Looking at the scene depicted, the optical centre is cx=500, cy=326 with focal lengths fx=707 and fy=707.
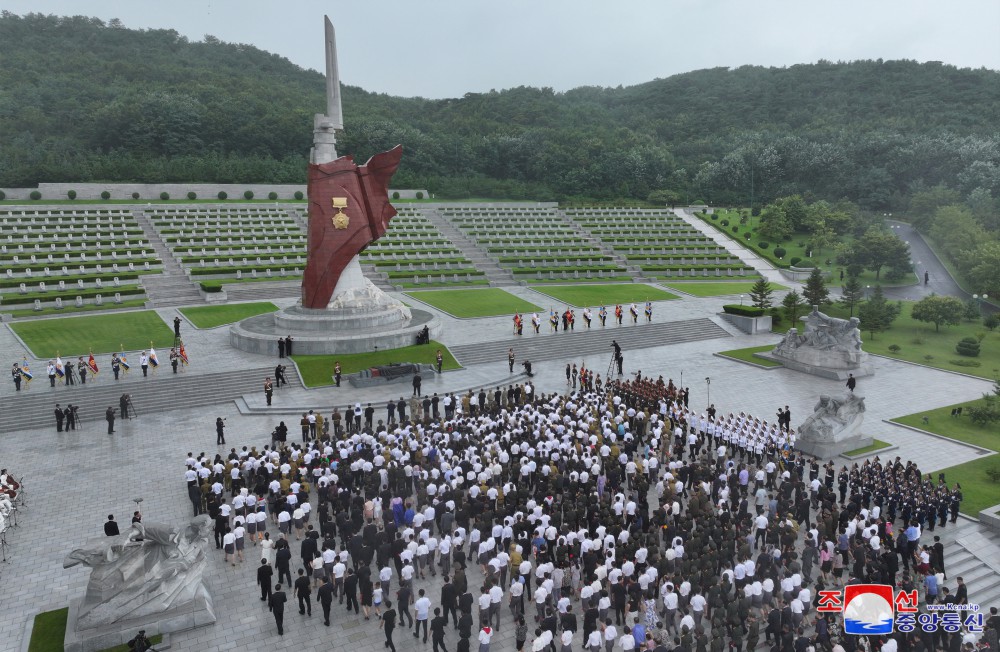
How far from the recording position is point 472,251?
54438 millimetres

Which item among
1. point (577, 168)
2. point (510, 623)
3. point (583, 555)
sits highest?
point (577, 168)

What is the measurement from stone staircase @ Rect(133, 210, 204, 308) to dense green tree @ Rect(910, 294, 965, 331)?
37.5m

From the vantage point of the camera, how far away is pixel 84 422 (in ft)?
73.6

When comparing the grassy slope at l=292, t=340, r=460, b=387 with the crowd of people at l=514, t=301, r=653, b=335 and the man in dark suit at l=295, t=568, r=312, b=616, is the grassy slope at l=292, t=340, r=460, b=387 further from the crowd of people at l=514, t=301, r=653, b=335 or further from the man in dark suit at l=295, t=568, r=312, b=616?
the man in dark suit at l=295, t=568, r=312, b=616

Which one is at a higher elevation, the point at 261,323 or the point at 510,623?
the point at 261,323

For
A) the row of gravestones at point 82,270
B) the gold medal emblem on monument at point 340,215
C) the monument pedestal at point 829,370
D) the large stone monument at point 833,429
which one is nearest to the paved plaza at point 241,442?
the monument pedestal at point 829,370

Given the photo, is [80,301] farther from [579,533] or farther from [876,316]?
[876,316]

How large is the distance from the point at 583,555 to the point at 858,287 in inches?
1174

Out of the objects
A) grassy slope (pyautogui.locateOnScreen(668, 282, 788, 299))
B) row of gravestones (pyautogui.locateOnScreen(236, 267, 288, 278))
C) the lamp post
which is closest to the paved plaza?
grassy slope (pyautogui.locateOnScreen(668, 282, 788, 299))

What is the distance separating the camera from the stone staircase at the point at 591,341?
30.7m

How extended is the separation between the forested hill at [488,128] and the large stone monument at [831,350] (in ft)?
151

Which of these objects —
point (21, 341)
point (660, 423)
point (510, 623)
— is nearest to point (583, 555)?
point (510, 623)

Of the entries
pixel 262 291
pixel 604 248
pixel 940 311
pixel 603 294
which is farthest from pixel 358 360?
pixel 604 248

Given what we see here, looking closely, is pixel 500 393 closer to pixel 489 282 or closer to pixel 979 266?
pixel 489 282
